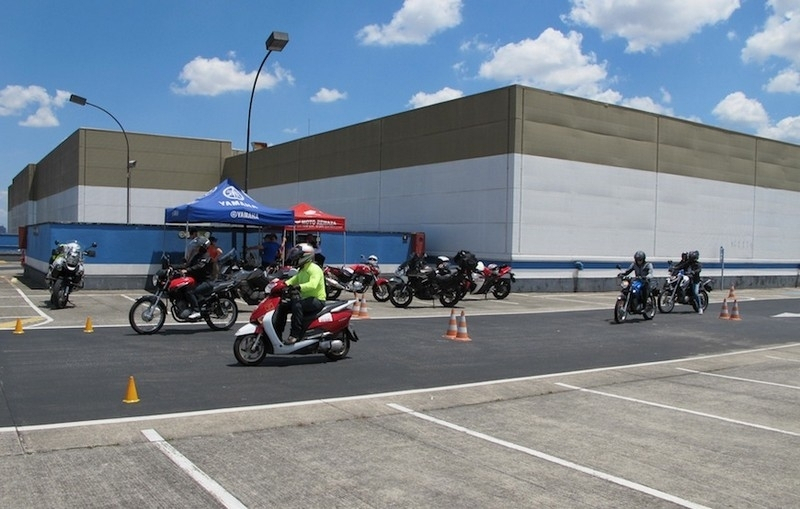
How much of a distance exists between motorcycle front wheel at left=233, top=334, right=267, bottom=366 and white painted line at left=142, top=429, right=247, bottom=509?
3541 mm

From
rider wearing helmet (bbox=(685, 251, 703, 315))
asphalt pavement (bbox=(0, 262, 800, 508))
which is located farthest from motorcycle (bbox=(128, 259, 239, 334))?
rider wearing helmet (bbox=(685, 251, 703, 315))

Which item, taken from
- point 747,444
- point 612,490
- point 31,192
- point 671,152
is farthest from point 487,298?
point 31,192

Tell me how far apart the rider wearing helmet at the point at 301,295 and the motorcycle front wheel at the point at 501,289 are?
557 inches

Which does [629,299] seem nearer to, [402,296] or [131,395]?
[402,296]

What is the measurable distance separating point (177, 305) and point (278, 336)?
149 inches

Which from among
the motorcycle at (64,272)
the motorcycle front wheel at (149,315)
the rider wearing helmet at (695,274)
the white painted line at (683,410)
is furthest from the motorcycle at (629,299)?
the motorcycle at (64,272)

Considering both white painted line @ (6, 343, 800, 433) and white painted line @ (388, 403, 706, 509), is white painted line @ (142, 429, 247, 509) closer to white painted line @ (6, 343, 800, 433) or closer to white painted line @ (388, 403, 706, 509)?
white painted line @ (6, 343, 800, 433)

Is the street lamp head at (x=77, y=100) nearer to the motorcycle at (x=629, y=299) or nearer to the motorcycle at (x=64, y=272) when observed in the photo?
the motorcycle at (x=64, y=272)

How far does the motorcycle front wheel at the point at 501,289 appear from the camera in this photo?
23781 millimetres

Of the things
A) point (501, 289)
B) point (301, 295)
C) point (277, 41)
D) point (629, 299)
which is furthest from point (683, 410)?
point (277, 41)

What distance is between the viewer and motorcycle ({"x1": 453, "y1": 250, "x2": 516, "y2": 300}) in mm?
20359

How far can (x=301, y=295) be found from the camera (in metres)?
10.3

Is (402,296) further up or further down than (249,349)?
further up

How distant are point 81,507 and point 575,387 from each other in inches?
254
